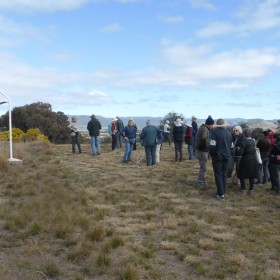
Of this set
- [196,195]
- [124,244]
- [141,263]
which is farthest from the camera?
[196,195]

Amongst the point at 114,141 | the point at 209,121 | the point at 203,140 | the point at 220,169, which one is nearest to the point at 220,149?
the point at 220,169

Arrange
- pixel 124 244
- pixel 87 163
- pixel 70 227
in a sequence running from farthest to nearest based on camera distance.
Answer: pixel 87 163 → pixel 70 227 → pixel 124 244

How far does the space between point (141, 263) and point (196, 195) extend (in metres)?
4.89

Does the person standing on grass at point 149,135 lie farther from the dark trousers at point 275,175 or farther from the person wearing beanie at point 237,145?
the dark trousers at point 275,175

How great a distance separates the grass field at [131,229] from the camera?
5.47 m

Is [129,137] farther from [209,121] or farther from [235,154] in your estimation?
[235,154]

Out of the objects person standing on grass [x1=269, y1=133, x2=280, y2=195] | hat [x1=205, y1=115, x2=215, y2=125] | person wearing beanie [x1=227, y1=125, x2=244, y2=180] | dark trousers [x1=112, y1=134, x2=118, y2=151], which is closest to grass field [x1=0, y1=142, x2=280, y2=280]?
person standing on grass [x1=269, y1=133, x2=280, y2=195]

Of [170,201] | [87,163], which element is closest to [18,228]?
[170,201]

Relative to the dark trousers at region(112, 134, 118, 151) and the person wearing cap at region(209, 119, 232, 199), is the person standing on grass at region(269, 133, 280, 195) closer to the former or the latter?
the person wearing cap at region(209, 119, 232, 199)

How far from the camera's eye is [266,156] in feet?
37.7

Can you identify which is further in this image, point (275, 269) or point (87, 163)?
point (87, 163)

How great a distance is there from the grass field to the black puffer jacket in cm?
58

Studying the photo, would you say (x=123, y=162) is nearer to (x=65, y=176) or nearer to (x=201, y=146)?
(x=65, y=176)

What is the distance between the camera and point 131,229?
7.18 meters
